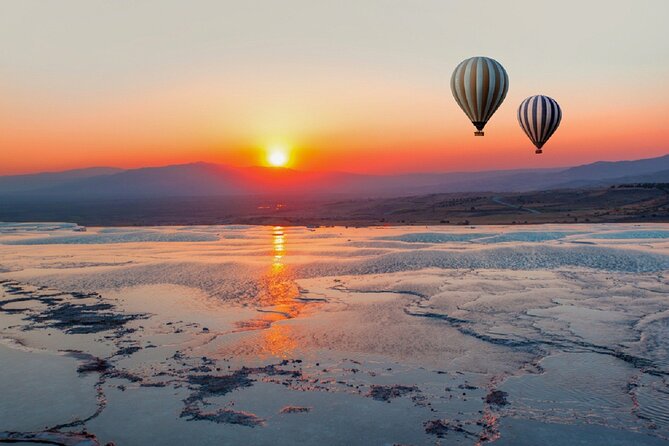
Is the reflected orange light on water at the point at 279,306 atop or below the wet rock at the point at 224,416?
atop

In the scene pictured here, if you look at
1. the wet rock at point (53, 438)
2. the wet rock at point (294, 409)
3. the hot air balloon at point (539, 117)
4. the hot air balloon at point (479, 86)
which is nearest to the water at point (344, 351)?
the wet rock at point (294, 409)

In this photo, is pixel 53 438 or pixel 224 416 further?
pixel 224 416

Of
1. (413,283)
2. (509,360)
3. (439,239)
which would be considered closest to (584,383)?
(509,360)

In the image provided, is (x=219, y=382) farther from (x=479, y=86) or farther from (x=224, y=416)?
(x=479, y=86)

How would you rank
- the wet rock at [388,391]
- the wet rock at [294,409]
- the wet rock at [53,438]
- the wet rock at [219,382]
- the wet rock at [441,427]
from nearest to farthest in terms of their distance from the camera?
the wet rock at [53,438] → the wet rock at [441,427] → the wet rock at [294,409] → the wet rock at [388,391] → the wet rock at [219,382]

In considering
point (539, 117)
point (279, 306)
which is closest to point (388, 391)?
point (279, 306)

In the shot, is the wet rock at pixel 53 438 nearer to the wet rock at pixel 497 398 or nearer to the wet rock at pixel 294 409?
the wet rock at pixel 294 409
